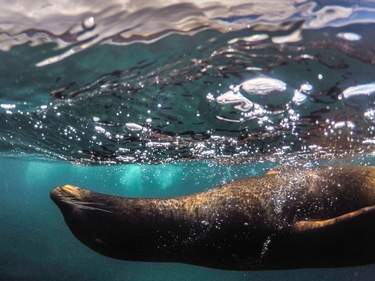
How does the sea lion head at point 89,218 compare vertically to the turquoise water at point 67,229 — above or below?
above

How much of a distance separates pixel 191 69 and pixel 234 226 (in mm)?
3709

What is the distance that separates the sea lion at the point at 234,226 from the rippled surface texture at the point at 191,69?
8.26ft

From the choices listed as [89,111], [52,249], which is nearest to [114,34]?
[89,111]

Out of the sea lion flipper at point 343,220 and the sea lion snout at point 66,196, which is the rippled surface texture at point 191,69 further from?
the sea lion flipper at point 343,220

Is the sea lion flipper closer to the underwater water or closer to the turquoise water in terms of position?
the underwater water

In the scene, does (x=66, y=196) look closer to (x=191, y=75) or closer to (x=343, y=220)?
(x=343, y=220)

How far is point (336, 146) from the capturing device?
16.2 meters

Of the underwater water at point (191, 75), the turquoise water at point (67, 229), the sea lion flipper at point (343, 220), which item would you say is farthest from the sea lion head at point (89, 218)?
the turquoise water at point (67, 229)

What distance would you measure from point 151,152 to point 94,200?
13282 mm

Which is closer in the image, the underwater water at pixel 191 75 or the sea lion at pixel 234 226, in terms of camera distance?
the sea lion at pixel 234 226

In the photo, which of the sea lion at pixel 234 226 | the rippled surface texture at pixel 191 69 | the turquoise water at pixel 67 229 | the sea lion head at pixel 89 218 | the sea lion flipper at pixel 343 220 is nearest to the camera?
the sea lion flipper at pixel 343 220

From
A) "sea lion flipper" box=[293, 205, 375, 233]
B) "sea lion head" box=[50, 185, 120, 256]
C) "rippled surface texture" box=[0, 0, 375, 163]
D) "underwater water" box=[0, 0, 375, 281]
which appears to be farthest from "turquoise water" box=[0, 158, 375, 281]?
"sea lion head" box=[50, 185, 120, 256]

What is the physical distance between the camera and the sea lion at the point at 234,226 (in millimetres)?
5262

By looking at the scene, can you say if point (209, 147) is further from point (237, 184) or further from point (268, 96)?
point (237, 184)
